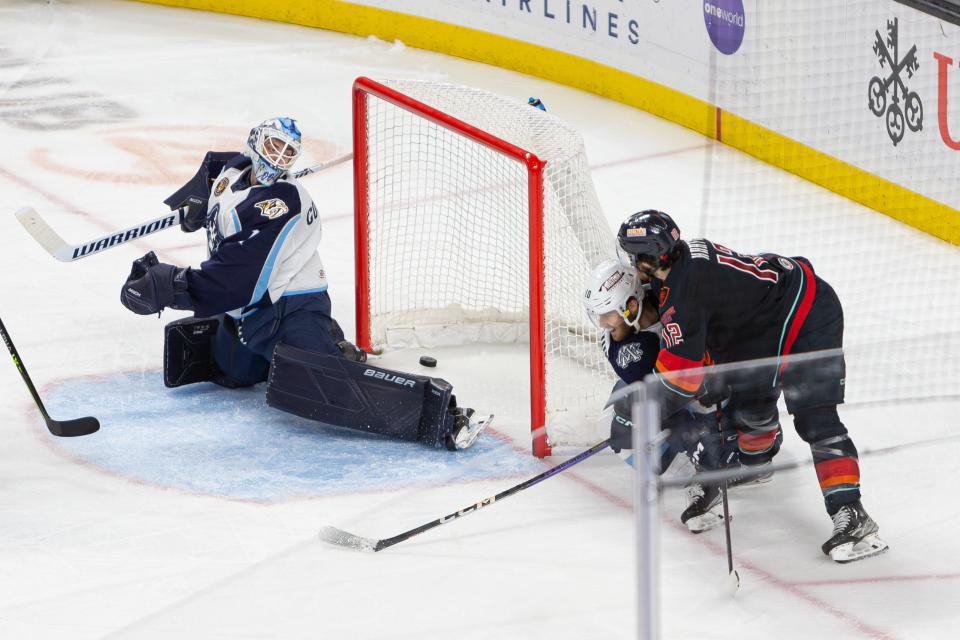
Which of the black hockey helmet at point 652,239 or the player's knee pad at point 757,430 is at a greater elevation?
the black hockey helmet at point 652,239

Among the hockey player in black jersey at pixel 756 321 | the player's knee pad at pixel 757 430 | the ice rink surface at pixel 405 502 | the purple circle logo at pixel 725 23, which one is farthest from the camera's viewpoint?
the purple circle logo at pixel 725 23

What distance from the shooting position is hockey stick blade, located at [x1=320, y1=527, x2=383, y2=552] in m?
3.39

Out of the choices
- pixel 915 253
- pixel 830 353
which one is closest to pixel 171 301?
pixel 830 353

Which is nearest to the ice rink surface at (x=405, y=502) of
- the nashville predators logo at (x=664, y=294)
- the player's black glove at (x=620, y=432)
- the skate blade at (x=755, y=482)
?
the skate blade at (x=755, y=482)

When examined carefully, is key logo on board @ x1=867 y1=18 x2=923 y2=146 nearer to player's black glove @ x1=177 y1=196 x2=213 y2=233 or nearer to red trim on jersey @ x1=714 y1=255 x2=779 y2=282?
red trim on jersey @ x1=714 y1=255 x2=779 y2=282

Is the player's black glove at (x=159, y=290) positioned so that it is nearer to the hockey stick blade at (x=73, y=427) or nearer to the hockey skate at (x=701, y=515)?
the hockey stick blade at (x=73, y=427)

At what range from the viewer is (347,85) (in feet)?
25.1

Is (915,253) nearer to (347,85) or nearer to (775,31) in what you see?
(775,31)

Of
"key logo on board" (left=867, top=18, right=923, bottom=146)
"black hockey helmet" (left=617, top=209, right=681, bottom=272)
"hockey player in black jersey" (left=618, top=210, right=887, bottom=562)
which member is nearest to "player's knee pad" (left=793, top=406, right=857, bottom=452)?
"hockey player in black jersey" (left=618, top=210, right=887, bottom=562)

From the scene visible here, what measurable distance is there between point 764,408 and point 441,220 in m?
2.04

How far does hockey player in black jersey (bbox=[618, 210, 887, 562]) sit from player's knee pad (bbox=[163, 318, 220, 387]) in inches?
58.3

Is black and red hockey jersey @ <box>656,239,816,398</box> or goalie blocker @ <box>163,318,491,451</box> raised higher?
black and red hockey jersey @ <box>656,239,816,398</box>

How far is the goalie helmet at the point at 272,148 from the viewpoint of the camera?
13.1ft

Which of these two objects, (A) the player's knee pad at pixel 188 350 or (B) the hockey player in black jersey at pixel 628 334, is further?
(A) the player's knee pad at pixel 188 350
